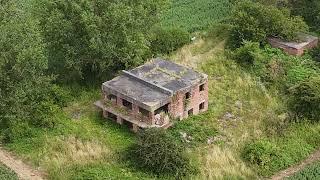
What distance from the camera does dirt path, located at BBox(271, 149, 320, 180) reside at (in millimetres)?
27406

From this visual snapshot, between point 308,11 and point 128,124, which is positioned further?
point 308,11

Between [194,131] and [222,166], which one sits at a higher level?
[194,131]

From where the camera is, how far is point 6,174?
1035 inches

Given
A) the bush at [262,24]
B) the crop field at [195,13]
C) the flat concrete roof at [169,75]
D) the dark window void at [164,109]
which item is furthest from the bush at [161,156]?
the crop field at [195,13]

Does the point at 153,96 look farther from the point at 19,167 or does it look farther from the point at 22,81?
the point at 19,167

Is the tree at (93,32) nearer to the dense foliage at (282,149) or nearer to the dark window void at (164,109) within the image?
the dark window void at (164,109)

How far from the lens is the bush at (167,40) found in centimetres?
3722

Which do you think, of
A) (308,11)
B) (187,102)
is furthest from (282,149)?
(308,11)

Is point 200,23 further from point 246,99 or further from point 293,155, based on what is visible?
point 293,155

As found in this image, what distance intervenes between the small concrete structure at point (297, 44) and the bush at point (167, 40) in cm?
536

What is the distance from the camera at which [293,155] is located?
28422mm

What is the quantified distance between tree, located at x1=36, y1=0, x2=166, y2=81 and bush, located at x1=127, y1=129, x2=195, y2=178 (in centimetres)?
646

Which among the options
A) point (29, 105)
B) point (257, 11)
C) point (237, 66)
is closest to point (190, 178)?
point (29, 105)

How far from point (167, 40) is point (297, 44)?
7.75m
